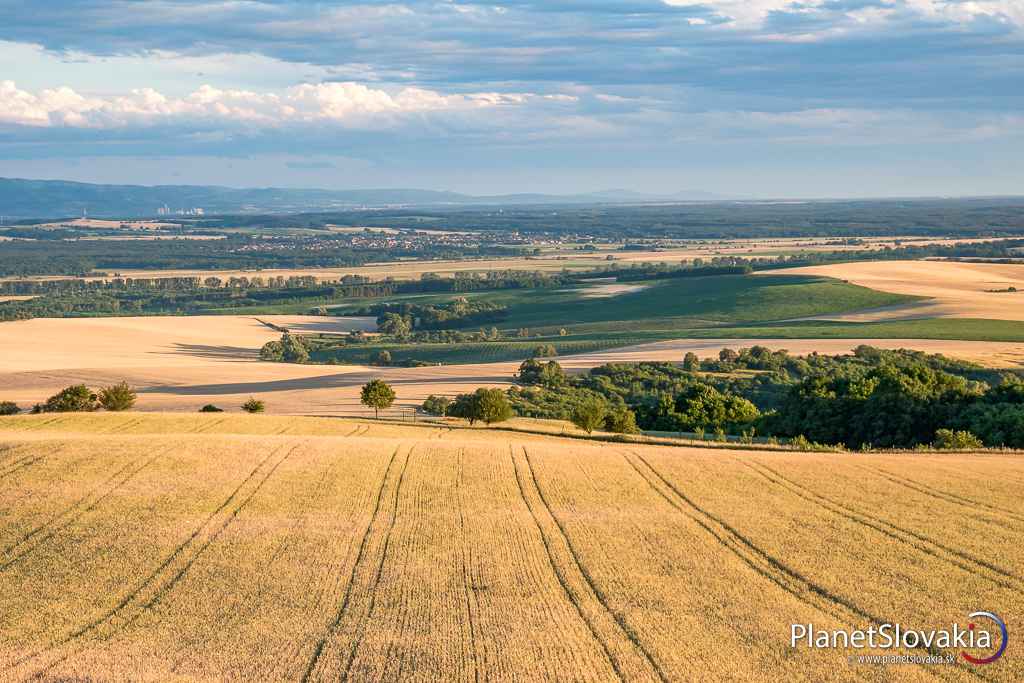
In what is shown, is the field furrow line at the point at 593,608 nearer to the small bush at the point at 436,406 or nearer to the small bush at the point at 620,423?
the small bush at the point at 620,423

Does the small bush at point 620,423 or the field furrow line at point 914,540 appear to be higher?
the field furrow line at point 914,540

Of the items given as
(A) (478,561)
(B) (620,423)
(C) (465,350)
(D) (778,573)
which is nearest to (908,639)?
(D) (778,573)

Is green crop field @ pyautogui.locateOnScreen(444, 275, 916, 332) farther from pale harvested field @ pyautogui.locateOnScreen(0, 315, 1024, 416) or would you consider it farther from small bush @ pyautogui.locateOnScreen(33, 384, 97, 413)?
small bush @ pyautogui.locateOnScreen(33, 384, 97, 413)

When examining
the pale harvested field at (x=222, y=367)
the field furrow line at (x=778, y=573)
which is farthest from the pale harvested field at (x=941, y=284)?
the field furrow line at (x=778, y=573)

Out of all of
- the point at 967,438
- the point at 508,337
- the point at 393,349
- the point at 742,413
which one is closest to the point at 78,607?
the point at 967,438

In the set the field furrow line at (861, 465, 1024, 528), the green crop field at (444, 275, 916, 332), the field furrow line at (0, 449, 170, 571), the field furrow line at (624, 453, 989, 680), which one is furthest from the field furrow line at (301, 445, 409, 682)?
the green crop field at (444, 275, 916, 332)

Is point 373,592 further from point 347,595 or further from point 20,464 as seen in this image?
point 20,464
